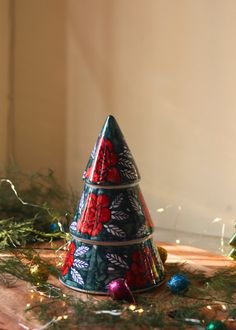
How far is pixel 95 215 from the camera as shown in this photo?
0.72 metres

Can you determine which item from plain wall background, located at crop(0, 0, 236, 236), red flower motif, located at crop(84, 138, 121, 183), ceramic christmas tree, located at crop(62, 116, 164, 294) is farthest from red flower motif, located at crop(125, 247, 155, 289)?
plain wall background, located at crop(0, 0, 236, 236)

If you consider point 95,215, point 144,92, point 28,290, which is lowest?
point 28,290

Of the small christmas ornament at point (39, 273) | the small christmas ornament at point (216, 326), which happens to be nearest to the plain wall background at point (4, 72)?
the small christmas ornament at point (39, 273)

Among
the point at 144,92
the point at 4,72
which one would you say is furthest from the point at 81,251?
the point at 4,72

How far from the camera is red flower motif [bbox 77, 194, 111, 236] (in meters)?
0.71

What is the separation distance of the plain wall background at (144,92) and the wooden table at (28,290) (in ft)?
0.67

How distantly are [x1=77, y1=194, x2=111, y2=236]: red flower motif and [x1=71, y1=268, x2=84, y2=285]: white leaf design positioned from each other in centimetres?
5

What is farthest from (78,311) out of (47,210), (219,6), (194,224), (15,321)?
(219,6)

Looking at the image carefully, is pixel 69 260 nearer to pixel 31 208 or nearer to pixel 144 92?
pixel 31 208

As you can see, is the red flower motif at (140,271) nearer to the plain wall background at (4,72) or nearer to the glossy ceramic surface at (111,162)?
the glossy ceramic surface at (111,162)

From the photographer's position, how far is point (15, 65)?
125 centimetres

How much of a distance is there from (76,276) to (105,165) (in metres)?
0.15

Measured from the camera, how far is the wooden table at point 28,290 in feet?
2.02

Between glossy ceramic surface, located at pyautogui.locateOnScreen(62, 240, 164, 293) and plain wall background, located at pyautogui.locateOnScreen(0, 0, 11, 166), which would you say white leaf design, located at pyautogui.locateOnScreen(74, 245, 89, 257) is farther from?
plain wall background, located at pyautogui.locateOnScreen(0, 0, 11, 166)
